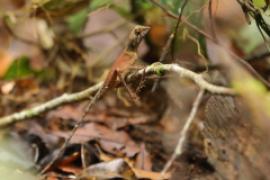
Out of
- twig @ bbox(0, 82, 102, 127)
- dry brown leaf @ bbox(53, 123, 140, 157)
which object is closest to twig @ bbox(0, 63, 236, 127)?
twig @ bbox(0, 82, 102, 127)

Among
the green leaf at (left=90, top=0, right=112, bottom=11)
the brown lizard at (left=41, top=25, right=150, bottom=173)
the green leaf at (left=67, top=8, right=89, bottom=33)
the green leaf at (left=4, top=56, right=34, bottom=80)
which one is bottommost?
the green leaf at (left=4, top=56, right=34, bottom=80)

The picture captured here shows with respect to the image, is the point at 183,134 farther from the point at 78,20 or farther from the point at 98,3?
the point at 78,20

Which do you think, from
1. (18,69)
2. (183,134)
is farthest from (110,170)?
(18,69)

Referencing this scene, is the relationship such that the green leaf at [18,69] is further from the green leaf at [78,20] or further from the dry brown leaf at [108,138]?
the dry brown leaf at [108,138]

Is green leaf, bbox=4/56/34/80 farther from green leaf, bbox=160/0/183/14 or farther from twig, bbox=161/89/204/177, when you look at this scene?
twig, bbox=161/89/204/177

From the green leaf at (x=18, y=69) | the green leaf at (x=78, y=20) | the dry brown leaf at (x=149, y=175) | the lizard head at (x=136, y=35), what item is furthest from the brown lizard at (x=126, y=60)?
the green leaf at (x=18, y=69)

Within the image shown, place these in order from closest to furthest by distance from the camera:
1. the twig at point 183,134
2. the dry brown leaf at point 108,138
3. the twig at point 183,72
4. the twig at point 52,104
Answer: the twig at point 183,72, the twig at point 183,134, the twig at point 52,104, the dry brown leaf at point 108,138

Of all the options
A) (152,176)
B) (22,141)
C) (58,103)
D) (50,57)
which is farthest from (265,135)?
(50,57)
